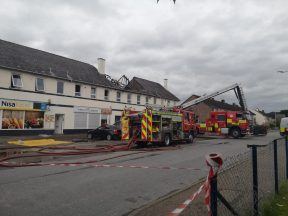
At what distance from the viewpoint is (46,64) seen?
36531 millimetres

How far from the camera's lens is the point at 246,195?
6.47 meters

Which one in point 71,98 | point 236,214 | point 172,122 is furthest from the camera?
point 71,98

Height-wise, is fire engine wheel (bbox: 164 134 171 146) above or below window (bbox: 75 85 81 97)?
below

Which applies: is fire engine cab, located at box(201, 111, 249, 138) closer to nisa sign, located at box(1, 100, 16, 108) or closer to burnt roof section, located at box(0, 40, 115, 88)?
burnt roof section, located at box(0, 40, 115, 88)

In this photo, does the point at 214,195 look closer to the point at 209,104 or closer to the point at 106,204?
the point at 106,204

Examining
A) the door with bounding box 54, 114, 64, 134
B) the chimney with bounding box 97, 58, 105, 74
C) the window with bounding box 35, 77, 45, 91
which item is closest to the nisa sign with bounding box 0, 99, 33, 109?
the window with bounding box 35, 77, 45, 91

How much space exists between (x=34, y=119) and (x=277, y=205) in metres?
29.1

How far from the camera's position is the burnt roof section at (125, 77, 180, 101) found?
53572mm

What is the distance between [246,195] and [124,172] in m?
5.66

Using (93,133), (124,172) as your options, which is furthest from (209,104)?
(124,172)

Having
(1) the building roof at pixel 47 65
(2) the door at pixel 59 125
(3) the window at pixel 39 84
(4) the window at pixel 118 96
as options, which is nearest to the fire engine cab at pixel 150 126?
(3) the window at pixel 39 84

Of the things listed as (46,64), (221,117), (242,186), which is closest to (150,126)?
(242,186)

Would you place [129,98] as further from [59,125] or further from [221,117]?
[221,117]

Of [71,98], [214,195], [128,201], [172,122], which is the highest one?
[71,98]
